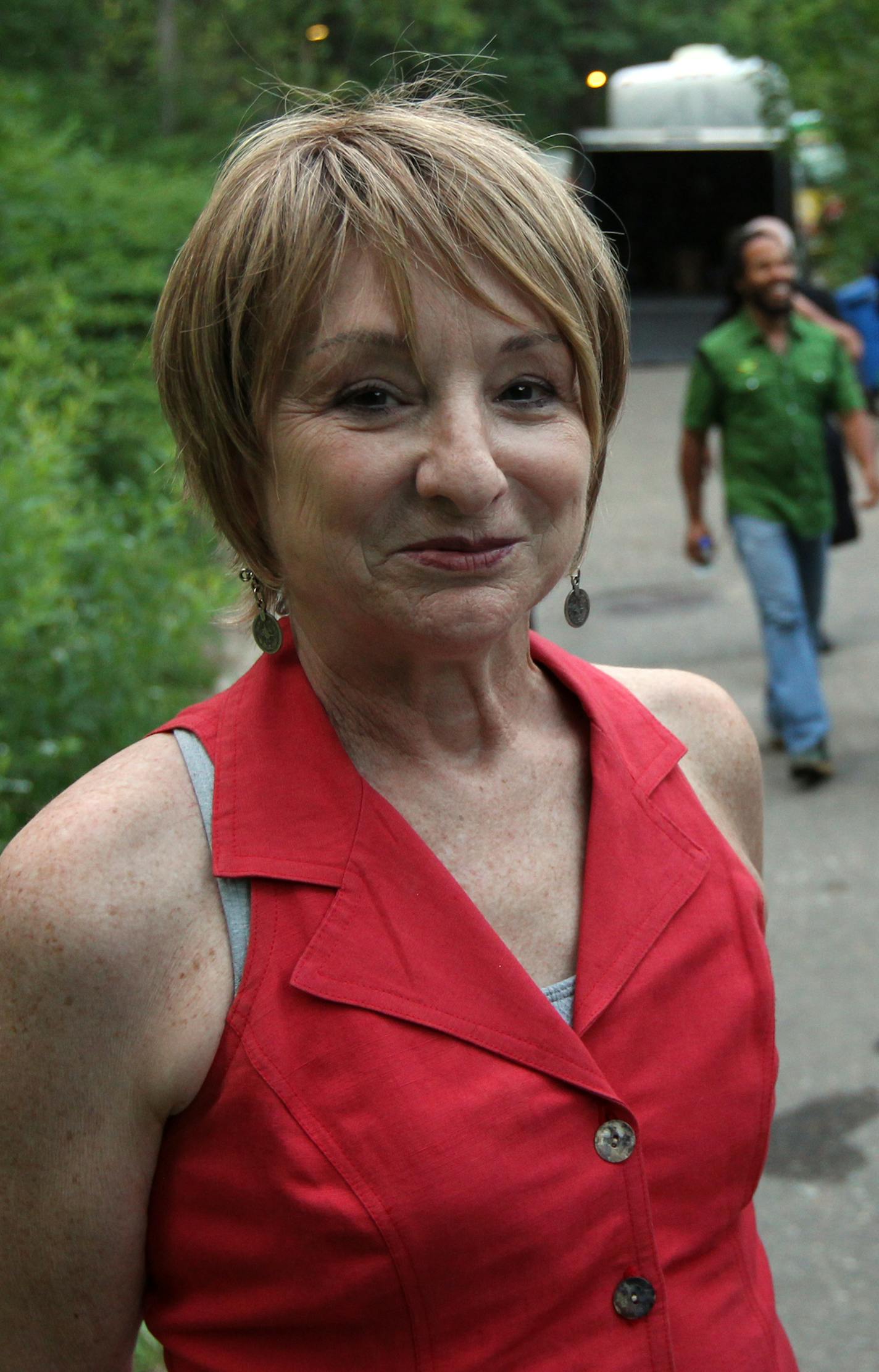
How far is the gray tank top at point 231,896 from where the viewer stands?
1.46 metres

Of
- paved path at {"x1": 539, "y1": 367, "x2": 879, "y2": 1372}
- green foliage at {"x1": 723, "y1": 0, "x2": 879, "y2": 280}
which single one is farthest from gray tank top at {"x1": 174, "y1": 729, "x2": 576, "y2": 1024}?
green foliage at {"x1": 723, "y1": 0, "x2": 879, "y2": 280}

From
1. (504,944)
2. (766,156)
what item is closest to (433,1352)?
(504,944)

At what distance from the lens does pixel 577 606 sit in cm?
203

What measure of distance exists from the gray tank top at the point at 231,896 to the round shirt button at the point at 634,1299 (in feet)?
0.84

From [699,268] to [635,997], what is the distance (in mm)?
22657

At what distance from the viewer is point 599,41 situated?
2809 centimetres

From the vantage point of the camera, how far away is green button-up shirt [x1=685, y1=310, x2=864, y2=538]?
255 inches

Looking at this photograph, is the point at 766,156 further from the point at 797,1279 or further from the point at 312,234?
the point at 312,234

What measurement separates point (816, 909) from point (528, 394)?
161 inches

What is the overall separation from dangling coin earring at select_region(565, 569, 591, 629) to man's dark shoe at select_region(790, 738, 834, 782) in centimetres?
460

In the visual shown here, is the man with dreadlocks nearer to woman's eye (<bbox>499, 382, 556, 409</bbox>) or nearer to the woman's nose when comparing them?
woman's eye (<bbox>499, 382, 556, 409</bbox>)

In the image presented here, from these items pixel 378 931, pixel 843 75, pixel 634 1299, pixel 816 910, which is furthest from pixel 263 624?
pixel 843 75

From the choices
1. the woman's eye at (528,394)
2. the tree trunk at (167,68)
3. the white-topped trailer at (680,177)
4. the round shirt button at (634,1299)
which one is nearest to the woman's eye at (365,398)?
the woman's eye at (528,394)

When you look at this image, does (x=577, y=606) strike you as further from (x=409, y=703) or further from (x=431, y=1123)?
(x=431, y=1123)
